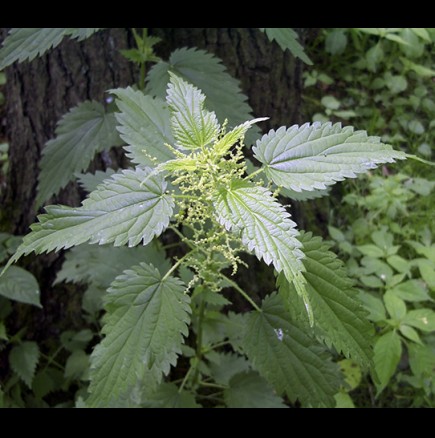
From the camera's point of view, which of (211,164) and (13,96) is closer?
(211,164)

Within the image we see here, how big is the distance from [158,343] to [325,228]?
1.88 m

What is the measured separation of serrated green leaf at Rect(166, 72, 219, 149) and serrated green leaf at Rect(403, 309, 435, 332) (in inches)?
57.0

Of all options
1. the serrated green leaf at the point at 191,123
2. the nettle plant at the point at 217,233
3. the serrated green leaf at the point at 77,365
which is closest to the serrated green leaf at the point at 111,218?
the nettle plant at the point at 217,233

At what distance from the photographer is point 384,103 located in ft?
11.5

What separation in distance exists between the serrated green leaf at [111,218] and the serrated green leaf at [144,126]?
Result: 17 cm

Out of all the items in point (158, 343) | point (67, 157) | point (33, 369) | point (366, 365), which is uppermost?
point (67, 157)

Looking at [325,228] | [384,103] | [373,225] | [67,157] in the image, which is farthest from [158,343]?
[384,103]

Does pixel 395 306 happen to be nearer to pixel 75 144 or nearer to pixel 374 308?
pixel 374 308

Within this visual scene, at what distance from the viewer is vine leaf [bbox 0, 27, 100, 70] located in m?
1.48

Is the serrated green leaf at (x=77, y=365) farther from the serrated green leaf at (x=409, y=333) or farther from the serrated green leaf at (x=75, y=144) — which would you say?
the serrated green leaf at (x=409, y=333)

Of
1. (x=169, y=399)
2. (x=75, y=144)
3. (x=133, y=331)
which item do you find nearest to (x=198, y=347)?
(x=169, y=399)

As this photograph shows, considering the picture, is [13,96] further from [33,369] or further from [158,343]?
[158,343]

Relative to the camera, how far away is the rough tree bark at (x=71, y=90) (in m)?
1.98

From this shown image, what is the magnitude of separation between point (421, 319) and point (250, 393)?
0.90m
